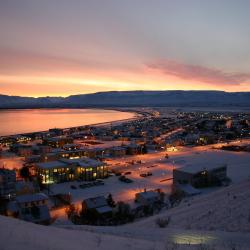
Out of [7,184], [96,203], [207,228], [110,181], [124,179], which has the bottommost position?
[110,181]

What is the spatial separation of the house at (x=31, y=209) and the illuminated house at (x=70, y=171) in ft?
20.8

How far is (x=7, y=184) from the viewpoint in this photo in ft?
57.0

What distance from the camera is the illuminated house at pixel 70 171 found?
2017 cm

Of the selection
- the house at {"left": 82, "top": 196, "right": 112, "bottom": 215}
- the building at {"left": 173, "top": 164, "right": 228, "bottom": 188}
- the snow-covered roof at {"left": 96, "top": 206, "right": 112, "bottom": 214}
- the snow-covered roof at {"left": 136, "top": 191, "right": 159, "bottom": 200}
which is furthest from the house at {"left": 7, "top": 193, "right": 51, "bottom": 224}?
the building at {"left": 173, "top": 164, "right": 228, "bottom": 188}

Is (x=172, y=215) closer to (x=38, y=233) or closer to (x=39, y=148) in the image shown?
(x=38, y=233)

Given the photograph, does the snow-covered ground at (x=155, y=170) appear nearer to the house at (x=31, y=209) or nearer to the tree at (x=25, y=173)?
the house at (x=31, y=209)

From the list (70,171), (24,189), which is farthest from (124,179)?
(24,189)

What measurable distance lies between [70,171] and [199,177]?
321 inches

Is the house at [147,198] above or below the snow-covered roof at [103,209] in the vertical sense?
above

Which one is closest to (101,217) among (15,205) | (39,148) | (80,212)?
(80,212)

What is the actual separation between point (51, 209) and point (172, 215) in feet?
21.4

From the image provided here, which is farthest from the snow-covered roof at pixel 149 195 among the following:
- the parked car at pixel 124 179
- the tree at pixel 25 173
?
the tree at pixel 25 173

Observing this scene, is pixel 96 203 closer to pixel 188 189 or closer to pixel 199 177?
pixel 188 189

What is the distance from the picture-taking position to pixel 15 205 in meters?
13.5
